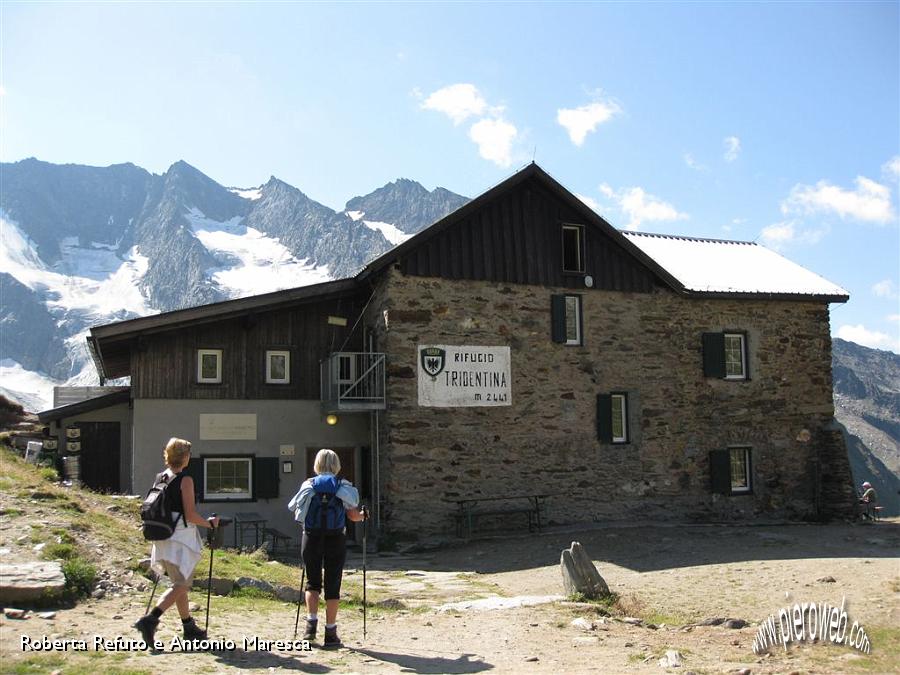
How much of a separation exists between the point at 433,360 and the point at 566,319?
10.9 feet

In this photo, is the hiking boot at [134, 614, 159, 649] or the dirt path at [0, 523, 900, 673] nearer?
the hiking boot at [134, 614, 159, 649]

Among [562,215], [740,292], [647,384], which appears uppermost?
[562,215]

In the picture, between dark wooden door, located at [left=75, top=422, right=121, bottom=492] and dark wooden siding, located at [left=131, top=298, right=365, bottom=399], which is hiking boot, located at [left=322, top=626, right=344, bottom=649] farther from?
dark wooden door, located at [left=75, top=422, right=121, bottom=492]

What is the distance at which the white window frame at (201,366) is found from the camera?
16953 mm

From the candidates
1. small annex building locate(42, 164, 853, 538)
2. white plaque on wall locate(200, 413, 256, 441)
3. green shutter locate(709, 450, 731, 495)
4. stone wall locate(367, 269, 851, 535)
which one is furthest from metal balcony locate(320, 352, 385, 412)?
green shutter locate(709, 450, 731, 495)

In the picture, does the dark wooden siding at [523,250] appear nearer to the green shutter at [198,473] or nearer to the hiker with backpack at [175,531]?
the green shutter at [198,473]

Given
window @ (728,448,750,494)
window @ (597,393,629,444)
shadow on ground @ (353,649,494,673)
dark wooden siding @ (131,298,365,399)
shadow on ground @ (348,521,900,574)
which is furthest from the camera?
window @ (728,448,750,494)

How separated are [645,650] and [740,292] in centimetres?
1357

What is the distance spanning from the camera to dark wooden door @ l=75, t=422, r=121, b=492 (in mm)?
19266

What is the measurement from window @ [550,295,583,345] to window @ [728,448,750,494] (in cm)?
476

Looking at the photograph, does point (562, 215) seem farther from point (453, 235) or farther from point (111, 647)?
point (111, 647)

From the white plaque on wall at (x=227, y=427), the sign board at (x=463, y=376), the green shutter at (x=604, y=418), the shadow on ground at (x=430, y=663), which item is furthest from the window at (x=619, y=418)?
the shadow on ground at (x=430, y=663)

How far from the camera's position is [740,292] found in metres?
19.2

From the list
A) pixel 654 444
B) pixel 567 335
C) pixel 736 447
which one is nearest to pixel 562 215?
pixel 567 335
